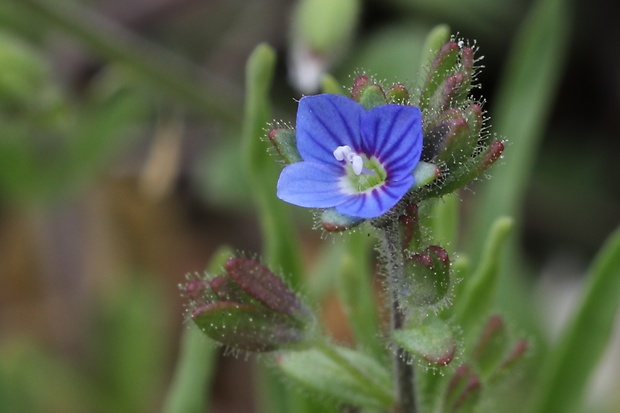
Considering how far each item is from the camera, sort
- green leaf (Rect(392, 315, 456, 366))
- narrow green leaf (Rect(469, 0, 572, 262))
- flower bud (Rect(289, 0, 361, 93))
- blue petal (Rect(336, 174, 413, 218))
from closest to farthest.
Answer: blue petal (Rect(336, 174, 413, 218)), green leaf (Rect(392, 315, 456, 366)), narrow green leaf (Rect(469, 0, 572, 262)), flower bud (Rect(289, 0, 361, 93))

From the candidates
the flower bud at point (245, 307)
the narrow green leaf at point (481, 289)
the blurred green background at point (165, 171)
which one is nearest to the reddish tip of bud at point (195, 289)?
the flower bud at point (245, 307)

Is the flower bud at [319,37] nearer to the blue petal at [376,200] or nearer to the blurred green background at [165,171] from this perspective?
the blurred green background at [165,171]

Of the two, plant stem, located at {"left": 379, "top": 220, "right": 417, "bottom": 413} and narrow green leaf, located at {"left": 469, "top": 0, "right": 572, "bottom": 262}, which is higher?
narrow green leaf, located at {"left": 469, "top": 0, "right": 572, "bottom": 262}

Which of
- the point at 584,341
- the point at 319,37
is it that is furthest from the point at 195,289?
the point at 319,37

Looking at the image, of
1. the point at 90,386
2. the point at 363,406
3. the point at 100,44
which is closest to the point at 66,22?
the point at 100,44

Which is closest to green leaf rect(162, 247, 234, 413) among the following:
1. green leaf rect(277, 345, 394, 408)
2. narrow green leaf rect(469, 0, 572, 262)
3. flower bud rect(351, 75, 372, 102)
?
green leaf rect(277, 345, 394, 408)

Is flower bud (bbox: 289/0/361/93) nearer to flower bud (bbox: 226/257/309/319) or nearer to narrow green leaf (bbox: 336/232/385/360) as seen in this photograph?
narrow green leaf (bbox: 336/232/385/360)

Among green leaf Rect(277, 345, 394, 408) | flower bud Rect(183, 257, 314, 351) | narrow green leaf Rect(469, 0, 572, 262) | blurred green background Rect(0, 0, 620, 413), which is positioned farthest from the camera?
blurred green background Rect(0, 0, 620, 413)

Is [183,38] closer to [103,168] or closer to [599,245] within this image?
[103,168]
